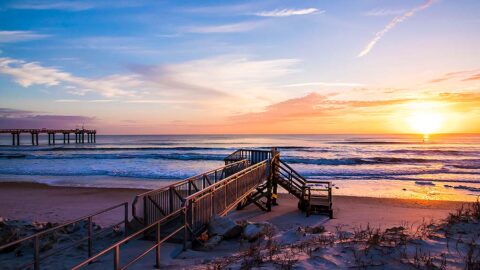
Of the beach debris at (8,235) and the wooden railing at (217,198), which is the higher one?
the wooden railing at (217,198)

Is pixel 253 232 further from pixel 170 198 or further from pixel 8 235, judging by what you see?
pixel 8 235

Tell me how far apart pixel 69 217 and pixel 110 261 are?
8576 mm

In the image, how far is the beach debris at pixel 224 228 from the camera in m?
8.00

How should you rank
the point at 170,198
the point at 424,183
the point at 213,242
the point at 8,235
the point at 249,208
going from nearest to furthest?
the point at 213,242, the point at 170,198, the point at 8,235, the point at 249,208, the point at 424,183

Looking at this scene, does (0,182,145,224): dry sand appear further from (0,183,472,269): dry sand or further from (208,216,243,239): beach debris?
(208,216,243,239): beach debris

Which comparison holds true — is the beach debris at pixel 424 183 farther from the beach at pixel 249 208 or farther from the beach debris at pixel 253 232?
the beach debris at pixel 253 232

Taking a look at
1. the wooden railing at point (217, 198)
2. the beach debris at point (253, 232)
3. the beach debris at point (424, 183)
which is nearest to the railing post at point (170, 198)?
the wooden railing at point (217, 198)

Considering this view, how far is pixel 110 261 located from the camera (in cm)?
641

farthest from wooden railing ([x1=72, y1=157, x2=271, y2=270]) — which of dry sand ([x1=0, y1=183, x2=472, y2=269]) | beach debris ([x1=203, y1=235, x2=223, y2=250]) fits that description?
dry sand ([x1=0, y1=183, x2=472, y2=269])

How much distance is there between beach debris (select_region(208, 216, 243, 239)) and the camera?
8000mm

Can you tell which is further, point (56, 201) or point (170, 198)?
point (56, 201)

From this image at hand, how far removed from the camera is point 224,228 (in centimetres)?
810

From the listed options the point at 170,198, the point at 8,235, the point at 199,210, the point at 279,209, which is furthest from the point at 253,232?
the point at 279,209

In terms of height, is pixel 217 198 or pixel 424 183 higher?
pixel 217 198
